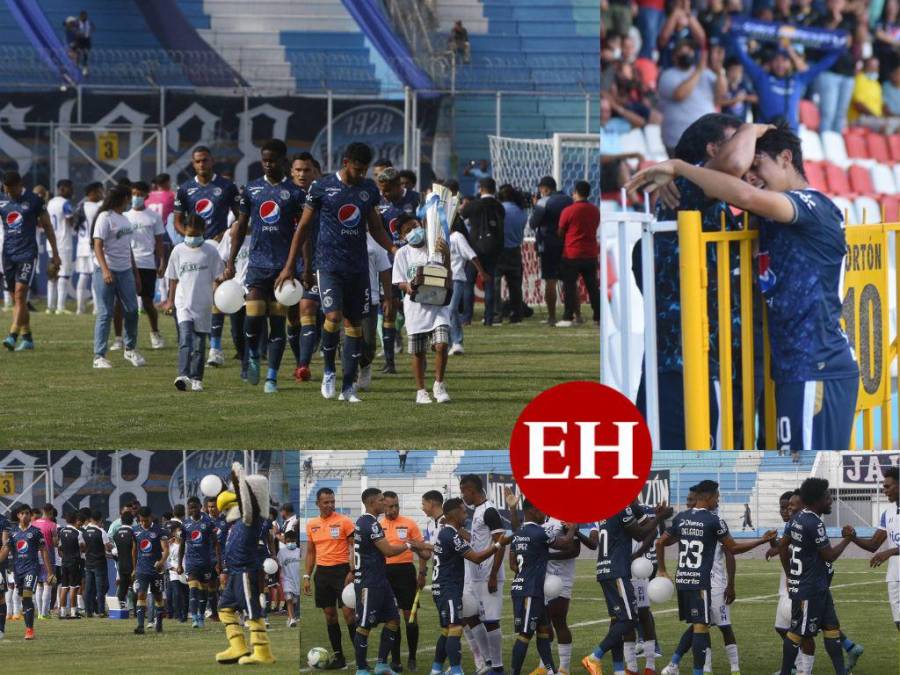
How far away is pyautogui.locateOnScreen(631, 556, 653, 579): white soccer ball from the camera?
870 cm

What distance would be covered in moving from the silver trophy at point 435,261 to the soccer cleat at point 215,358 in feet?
8.57

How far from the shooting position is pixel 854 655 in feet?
26.6

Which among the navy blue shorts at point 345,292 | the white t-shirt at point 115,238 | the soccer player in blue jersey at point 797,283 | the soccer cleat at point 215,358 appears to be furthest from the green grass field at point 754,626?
the white t-shirt at point 115,238

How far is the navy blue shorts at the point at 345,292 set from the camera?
1142 cm

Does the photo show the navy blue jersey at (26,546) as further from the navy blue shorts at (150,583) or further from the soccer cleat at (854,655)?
the soccer cleat at (854,655)

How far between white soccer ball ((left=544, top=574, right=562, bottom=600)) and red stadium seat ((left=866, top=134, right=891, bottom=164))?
3135mm

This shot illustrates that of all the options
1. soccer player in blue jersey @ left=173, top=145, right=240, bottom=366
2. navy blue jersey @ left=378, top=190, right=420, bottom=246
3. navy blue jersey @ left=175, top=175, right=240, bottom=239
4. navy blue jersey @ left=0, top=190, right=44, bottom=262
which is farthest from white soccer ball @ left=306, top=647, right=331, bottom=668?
navy blue jersey @ left=0, top=190, right=44, bottom=262

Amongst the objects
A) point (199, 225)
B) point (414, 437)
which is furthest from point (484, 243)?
point (414, 437)

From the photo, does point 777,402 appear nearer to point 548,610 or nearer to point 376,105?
point 548,610

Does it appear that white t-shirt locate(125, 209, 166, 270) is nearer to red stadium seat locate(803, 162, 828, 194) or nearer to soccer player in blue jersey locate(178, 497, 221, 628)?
soccer player in blue jersey locate(178, 497, 221, 628)

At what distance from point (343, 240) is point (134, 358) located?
320cm

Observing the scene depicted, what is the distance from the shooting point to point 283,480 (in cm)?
837

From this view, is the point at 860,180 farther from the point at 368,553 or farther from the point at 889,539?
the point at 368,553

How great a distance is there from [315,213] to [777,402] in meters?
4.09
